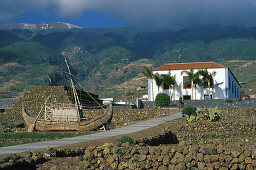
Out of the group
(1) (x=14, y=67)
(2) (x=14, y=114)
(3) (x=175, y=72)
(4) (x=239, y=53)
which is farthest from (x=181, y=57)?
(2) (x=14, y=114)

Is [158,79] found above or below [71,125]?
above

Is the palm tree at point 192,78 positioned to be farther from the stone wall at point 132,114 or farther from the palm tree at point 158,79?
the stone wall at point 132,114

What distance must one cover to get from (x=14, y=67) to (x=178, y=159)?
135m

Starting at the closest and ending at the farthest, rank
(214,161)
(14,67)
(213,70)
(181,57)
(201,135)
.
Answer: (214,161) < (201,135) < (213,70) < (14,67) < (181,57)

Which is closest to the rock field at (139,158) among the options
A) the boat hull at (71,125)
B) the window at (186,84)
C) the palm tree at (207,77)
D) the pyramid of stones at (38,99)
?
the boat hull at (71,125)

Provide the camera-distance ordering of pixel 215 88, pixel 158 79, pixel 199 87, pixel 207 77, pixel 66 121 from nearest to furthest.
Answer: pixel 66 121 < pixel 207 77 < pixel 215 88 < pixel 199 87 < pixel 158 79

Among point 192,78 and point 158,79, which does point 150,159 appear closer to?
point 192,78

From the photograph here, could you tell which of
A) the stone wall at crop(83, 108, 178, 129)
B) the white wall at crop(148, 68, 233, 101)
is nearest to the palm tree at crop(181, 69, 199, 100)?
the white wall at crop(148, 68, 233, 101)

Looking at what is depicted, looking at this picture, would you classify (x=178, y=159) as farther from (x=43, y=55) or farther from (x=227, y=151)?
(x=43, y=55)

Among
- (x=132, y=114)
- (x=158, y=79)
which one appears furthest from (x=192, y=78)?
(x=132, y=114)

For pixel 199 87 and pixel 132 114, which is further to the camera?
pixel 199 87

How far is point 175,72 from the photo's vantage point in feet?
→ 171

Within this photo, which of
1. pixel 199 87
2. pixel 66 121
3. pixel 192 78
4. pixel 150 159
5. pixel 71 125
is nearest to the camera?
pixel 150 159

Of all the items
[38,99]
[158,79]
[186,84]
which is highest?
[158,79]
